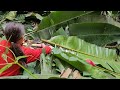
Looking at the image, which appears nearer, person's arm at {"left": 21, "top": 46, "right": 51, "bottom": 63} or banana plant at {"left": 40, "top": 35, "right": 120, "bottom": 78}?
person's arm at {"left": 21, "top": 46, "right": 51, "bottom": 63}

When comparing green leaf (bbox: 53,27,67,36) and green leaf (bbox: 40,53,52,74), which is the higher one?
green leaf (bbox: 53,27,67,36)

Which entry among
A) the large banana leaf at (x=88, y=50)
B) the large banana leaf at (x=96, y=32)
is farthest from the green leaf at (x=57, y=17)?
the large banana leaf at (x=88, y=50)

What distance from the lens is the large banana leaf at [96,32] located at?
9.72 feet

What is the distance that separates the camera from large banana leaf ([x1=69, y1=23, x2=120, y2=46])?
2963mm

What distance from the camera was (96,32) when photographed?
300 centimetres

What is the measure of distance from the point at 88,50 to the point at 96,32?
1.13 feet

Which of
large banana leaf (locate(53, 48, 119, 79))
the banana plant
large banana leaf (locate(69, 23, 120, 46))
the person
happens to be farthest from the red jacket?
large banana leaf (locate(69, 23, 120, 46))

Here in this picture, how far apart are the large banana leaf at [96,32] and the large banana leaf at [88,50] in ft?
0.59

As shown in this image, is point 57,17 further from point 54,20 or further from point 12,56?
point 12,56

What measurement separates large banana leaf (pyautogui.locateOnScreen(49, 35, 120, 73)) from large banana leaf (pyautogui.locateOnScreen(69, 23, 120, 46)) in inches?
7.1

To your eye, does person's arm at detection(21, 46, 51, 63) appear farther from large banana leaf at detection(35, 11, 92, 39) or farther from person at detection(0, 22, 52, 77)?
large banana leaf at detection(35, 11, 92, 39)
